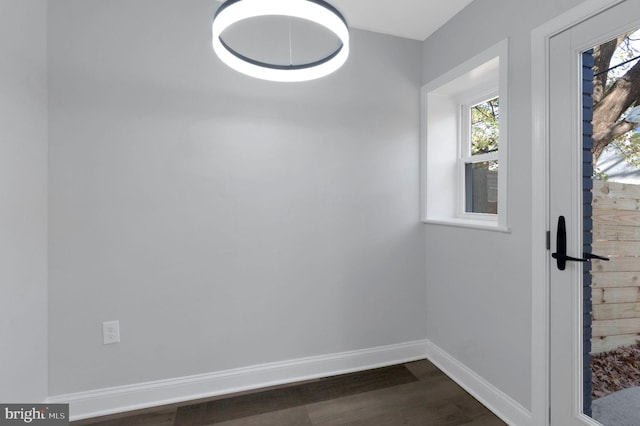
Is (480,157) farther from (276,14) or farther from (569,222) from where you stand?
(276,14)

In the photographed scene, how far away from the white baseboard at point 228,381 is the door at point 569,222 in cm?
108

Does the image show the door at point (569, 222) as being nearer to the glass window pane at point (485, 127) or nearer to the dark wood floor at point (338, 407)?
the dark wood floor at point (338, 407)

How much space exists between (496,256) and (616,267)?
0.59 meters

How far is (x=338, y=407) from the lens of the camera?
6.23ft

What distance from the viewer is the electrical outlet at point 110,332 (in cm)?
185

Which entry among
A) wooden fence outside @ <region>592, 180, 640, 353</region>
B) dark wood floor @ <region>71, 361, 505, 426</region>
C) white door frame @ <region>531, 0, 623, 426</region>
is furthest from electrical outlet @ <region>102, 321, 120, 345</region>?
wooden fence outside @ <region>592, 180, 640, 353</region>

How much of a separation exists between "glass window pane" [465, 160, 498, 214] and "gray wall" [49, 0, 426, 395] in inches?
19.1

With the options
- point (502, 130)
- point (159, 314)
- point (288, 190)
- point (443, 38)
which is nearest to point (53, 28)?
point (288, 190)

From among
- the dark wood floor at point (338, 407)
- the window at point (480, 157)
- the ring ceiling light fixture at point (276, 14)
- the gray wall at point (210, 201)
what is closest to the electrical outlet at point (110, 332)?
the gray wall at point (210, 201)

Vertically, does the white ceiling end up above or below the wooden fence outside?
above

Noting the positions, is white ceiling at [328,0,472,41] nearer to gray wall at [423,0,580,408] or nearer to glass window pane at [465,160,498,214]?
gray wall at [423,0,580,408]

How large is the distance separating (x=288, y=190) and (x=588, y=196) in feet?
5.56

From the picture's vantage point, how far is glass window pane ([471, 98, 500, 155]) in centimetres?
233

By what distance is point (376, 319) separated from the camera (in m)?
2.41
